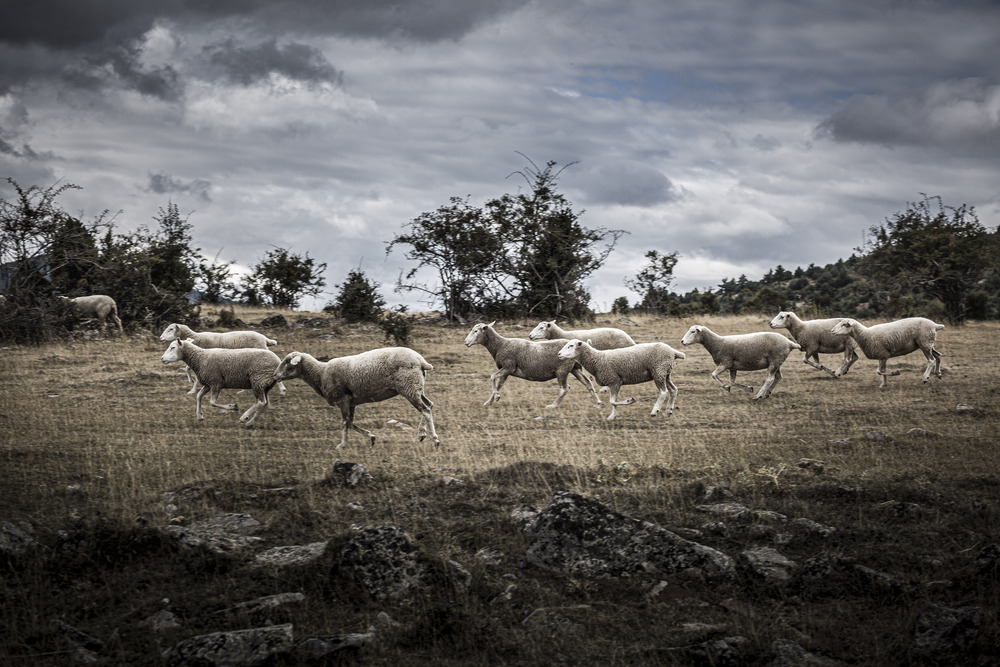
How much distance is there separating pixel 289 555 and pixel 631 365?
386 inches

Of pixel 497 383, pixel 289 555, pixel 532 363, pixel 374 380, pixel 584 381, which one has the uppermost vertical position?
pixel 532 363

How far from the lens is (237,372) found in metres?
15.1

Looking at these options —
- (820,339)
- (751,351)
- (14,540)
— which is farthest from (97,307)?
(820,339)

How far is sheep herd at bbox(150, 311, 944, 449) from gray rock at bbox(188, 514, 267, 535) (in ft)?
12.6

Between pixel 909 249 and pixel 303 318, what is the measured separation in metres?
29.3

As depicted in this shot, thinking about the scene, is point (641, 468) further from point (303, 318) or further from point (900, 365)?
point (303, 318)

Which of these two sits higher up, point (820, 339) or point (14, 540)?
point (820, 339)

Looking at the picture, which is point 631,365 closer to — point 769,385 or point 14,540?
point 769,385

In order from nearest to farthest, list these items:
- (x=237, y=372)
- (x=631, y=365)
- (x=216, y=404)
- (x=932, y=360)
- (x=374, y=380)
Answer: (x=374, y=380)
(x=237, y=372)
(x=216, y=404)
(x=631, y=365)
(x=932, y=360)

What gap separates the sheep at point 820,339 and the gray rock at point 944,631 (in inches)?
568

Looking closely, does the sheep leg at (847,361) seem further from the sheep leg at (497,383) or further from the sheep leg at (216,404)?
the sheep leg at (216,404)

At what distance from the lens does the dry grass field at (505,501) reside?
21.0 feet

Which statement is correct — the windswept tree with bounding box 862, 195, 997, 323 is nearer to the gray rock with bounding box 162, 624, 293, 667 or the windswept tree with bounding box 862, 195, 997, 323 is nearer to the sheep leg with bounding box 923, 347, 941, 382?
the sheep leg with bounding box 923, 347, 941, 382

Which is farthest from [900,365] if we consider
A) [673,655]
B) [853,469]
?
[673,655]
